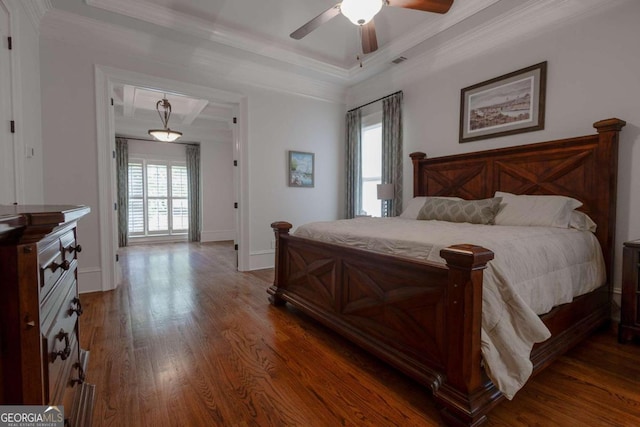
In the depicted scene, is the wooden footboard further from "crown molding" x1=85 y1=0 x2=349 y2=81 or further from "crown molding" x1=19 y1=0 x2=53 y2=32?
"crown molding" x1=19 y1=0 x2=53 y2=32

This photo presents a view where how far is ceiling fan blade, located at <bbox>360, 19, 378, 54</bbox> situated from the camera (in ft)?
8.41

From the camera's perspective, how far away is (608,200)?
98.7 inches

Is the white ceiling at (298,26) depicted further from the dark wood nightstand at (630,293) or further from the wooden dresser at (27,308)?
the wooden dresser at (27,308)

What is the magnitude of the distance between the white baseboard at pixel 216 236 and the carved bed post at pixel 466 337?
706 cm

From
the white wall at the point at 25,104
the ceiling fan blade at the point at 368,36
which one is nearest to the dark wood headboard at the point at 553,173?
the ceiling fan blade at the point at 368,36

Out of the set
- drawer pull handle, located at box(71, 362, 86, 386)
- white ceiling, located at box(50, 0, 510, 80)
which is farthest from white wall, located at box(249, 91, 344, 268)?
drawer pull handle, located at box(71, 362, 86, 386)

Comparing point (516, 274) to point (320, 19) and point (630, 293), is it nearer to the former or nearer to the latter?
point (630, 293)

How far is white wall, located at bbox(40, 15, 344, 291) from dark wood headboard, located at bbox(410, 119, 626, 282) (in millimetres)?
1881

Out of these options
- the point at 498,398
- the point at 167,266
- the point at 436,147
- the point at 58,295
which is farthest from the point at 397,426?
the point at 167,266

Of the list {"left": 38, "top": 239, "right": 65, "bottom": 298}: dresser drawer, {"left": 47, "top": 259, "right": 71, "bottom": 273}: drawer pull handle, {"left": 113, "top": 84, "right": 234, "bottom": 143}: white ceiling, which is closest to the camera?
{"left": 38, "top": 239, "right": 65, "bottom": 298}: dresser drawer

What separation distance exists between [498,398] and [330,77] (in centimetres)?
451

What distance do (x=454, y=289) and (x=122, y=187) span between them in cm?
740

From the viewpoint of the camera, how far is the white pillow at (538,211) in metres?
2.51

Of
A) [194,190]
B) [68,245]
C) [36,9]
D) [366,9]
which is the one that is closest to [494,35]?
[366,9]
